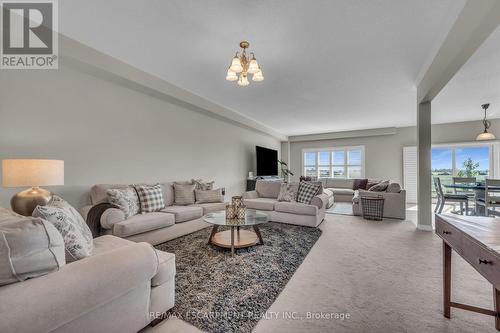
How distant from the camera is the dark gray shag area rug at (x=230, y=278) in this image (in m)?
1.60

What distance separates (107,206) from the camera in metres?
2.71

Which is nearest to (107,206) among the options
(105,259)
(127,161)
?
(127,161)

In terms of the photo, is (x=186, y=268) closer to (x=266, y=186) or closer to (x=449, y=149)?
(x=266, y=186)

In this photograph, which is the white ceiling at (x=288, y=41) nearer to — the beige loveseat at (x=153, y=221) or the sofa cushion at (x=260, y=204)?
the beige loveseat at (x=153, y=221)

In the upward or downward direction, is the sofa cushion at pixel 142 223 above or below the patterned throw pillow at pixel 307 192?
below

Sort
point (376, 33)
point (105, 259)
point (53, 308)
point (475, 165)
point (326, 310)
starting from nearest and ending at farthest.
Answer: point (53, 308)
point (105, 259)
point (326, 310)
point (376, 33)
point (475, 165)

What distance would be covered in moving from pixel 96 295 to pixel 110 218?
1725 millimetres

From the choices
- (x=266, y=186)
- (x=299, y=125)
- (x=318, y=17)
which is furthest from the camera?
(x=299, y=125)

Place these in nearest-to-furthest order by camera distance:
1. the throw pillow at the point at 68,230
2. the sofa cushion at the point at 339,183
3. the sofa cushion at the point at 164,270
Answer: the throw pillow at the point at 68,230, the sofa cushion at the point at 164,270, the sofa cushion at the point at 339,183

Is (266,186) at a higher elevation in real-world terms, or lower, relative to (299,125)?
lower

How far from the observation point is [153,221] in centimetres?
288

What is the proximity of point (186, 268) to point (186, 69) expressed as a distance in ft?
9.29

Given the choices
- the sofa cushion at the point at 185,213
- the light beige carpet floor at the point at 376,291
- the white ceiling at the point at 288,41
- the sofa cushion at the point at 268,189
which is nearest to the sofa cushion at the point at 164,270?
the light beige carpet floor at the point at 376,291

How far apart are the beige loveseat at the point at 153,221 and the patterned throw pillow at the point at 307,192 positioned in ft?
5.60
